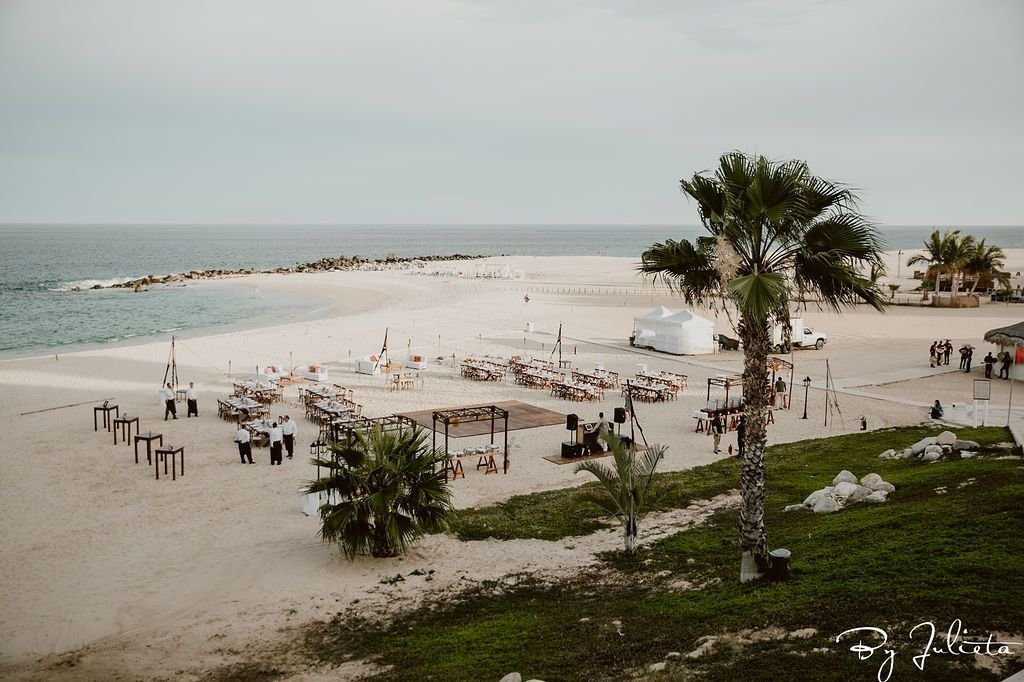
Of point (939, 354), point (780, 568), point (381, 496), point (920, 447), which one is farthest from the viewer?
point (939, 354)

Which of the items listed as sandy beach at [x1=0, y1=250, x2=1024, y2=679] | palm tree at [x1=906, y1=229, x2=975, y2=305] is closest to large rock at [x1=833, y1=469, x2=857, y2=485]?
sandy beach at [x1=0, y1=250, x2=1024, y2=679]

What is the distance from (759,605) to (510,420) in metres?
12.8

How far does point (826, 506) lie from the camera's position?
11438mm

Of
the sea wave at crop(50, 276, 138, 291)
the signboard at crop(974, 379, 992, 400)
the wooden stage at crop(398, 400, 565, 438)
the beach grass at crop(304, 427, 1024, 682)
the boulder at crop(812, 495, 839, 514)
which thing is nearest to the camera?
the beach grass at crop(304, 427, 1024, 682)

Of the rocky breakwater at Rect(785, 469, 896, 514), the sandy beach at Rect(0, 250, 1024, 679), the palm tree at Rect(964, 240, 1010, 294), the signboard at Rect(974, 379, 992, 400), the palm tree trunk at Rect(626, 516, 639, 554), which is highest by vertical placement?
the palm tree at Rect(964, 240, 1010, 294)

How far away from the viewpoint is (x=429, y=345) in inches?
1319

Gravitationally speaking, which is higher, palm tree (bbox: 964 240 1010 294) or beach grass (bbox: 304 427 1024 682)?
palm tree (bbox: 964 240 1010 294)

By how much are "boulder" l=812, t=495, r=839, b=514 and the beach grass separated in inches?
11.6

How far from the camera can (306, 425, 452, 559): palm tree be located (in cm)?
1104

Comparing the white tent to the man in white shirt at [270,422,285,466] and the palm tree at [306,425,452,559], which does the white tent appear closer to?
the man in white shirt at [270,422,285,466]

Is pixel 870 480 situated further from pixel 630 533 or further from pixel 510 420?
pixel 510 420

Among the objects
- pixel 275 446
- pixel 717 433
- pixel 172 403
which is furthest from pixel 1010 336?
pixel 172 403

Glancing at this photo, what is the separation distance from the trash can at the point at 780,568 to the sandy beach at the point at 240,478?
2.98 metres

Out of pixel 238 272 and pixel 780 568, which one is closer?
pixel 780 568
